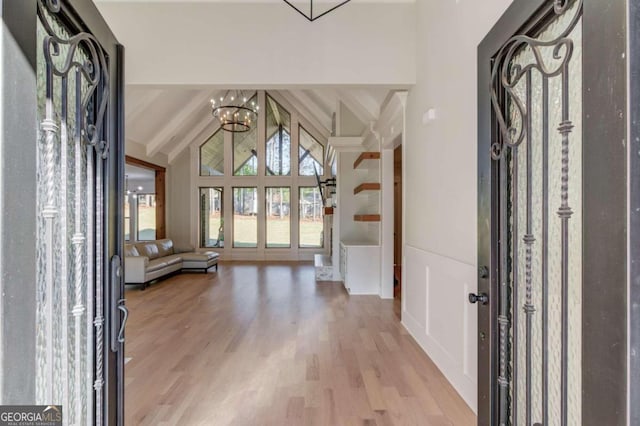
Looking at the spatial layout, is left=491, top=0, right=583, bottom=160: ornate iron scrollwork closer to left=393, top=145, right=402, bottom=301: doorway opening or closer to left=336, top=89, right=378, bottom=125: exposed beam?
left=336, top=89, right=378, bottom=125: exposed beam

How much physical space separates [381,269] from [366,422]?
3142mm

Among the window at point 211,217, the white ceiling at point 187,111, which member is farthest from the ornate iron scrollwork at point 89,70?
the window at point 211,217

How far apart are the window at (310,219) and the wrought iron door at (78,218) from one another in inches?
346

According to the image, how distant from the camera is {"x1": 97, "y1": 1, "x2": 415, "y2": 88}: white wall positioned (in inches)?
130

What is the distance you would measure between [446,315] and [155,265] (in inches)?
211

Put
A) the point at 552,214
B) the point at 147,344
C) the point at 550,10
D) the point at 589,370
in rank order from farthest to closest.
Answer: the point at 147,344 < the point at 552,214 < the point at 550,10 < the point at 589,370

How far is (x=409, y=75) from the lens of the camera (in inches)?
131

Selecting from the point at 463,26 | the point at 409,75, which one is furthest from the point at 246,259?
the point at 463,26

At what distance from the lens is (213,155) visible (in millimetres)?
10383

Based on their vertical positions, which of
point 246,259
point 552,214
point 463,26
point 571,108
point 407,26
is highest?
point 407,26

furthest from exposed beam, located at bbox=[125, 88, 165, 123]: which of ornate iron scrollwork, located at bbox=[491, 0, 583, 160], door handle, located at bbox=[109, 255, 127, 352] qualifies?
ornate iron scrollwork, located at bbox=[491, 0, 583, 160]

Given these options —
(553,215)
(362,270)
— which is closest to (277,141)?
(362,270)

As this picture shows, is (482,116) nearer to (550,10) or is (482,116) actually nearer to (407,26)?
(550,10)

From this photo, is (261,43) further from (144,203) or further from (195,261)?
(144,203)
